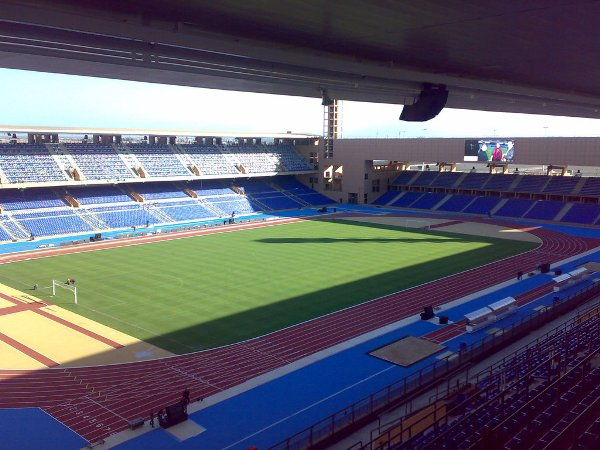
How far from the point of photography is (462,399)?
14672 millimetres

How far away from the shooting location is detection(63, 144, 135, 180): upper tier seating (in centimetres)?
5022

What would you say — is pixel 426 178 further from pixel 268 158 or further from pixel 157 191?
pixel 157 191

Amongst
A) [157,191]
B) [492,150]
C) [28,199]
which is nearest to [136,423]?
[28,199]

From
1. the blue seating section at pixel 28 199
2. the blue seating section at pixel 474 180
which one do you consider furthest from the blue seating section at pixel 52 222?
the blue seating section at pixel 474 180

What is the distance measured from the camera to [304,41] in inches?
323

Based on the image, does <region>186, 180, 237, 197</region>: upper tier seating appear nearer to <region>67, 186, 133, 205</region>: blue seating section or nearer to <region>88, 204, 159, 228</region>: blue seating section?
<region>67, 186, 133, 205</region>: blue seating section

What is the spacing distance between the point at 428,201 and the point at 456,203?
3.39 metres

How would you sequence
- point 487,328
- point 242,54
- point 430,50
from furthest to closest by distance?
1. point 487,328
2. point 430,50
3. point 242,54

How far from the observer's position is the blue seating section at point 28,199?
45438mm

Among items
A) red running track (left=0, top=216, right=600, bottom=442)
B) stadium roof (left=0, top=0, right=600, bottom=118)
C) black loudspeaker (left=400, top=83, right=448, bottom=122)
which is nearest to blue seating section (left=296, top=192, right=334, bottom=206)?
red running track (left=0, top=216, right=600, bottom=442)

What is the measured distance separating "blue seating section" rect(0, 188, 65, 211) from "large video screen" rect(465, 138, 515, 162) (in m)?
40.7

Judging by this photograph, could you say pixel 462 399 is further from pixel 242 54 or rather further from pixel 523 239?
pixel 523 239

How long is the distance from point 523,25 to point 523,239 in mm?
38411

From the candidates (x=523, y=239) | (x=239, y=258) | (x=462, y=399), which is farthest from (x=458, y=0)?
(x=523, y=239)
